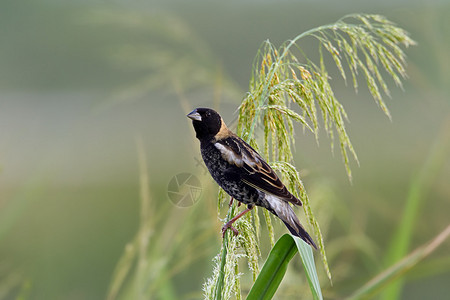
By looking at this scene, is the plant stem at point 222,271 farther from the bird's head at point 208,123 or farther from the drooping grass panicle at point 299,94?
the bird's head at point 208,123

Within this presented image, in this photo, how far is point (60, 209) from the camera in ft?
51.9

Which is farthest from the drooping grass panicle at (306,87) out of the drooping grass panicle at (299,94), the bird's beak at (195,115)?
the bird's beak at (195,115)

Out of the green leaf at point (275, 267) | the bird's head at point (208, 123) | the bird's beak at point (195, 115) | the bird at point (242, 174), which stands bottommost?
the green leaf at point (275, 267)

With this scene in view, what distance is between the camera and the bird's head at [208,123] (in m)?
1.88

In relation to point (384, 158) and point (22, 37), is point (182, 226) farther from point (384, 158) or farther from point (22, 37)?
point (22, 37)

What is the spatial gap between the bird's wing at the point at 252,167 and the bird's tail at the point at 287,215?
0.10 ft

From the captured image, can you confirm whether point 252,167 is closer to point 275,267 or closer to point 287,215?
point 287,215

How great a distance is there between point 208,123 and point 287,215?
0.42m

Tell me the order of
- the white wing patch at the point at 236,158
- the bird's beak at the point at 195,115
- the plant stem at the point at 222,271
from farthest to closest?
→ 1. the bird's beak at the point at 195,115
2. the white wing patch at the point at 236,158
3. the plant stem at the point at 222,271

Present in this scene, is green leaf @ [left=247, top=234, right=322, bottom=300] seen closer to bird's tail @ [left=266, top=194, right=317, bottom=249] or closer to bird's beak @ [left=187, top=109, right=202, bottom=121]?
bird's tail @ [left=266, top=194, right=317, bottom=249]

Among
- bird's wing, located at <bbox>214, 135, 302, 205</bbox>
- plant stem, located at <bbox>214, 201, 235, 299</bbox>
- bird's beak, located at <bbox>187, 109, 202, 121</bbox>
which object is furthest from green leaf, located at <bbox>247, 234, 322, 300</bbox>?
bird's beak, located at <bbox>187, 109, 202, 121</bbox>

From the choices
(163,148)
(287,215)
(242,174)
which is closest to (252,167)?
(242,174)

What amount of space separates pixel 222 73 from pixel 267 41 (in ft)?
2.62

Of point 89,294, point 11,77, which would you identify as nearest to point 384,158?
point 89,294
